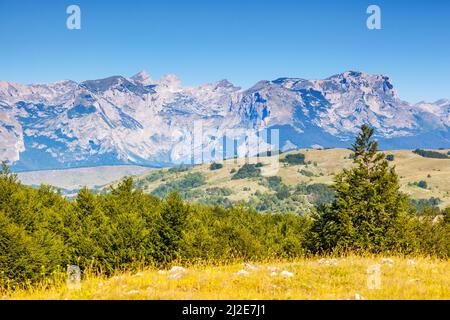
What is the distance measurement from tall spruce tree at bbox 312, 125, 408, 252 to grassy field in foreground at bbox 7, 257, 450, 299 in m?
30.6

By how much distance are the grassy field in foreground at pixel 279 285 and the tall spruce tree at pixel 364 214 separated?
3056 cm

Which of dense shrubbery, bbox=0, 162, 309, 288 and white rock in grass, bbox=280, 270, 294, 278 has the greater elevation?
white rock in grass, bbox=280, 270, 294, 278

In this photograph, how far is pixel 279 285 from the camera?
14719 millimetres

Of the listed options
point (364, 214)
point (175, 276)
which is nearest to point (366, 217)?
point (364, 214)

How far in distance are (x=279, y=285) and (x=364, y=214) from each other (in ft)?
134

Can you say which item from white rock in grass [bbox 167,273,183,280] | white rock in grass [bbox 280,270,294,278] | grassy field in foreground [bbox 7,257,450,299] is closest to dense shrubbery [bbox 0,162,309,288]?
grassy field in foreground [bbox 7,257,450,299]

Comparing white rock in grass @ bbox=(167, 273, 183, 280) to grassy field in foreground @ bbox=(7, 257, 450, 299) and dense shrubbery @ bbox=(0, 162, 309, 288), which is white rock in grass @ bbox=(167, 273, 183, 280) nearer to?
grassy field in foreground @ bbox=(7, 257, 450, 299)

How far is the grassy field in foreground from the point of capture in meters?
13.1

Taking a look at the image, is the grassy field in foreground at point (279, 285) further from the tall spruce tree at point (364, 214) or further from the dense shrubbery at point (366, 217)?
the tall spruce tree at point (364, 214)

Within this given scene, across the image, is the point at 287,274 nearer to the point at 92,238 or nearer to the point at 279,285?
the point at 279,285

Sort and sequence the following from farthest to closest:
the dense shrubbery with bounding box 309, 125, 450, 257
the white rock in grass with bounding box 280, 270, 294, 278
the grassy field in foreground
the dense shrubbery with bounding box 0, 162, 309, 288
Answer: the dense shrubbery with bounding box 309, 125, 450, 257 → the dense shrubbery with bounding box 0, 162, 309, 288 → the white rock in grass with bounding box 280, 270, 294, 278 → the grassy field in foreground

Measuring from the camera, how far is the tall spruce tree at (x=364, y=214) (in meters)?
49.7
